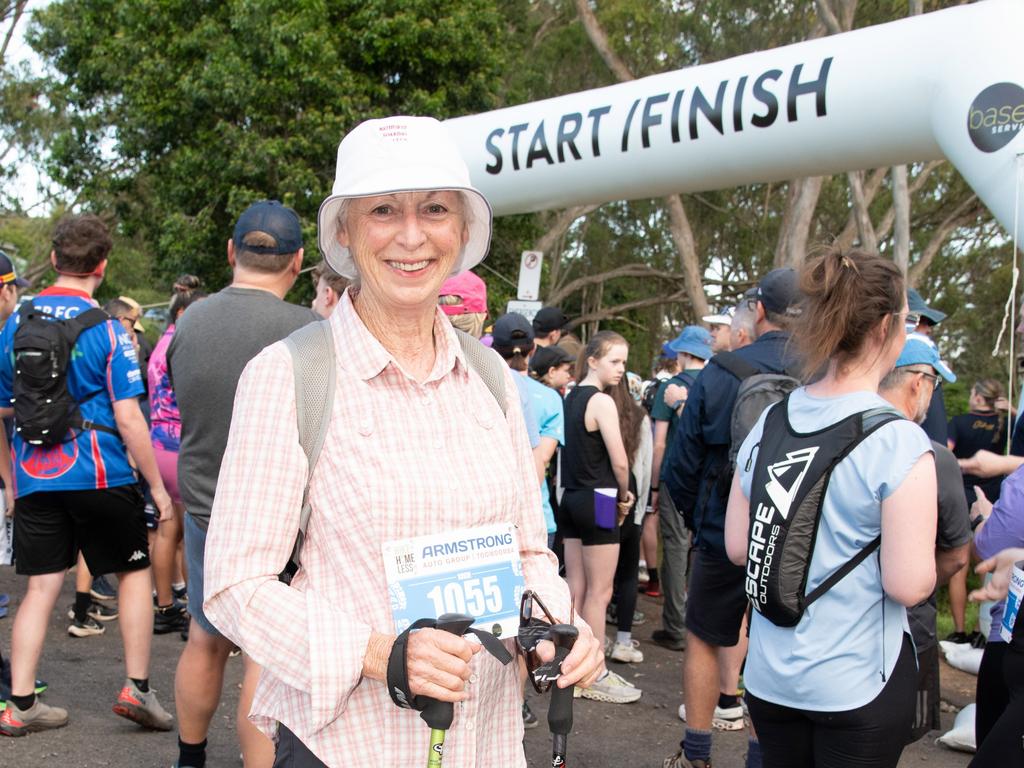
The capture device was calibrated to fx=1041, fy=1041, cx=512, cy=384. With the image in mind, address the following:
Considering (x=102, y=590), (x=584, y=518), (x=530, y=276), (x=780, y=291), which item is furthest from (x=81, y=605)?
(x=530, y=276)

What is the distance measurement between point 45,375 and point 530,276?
720 centimetres

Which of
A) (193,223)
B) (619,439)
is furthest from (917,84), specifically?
(193,223)

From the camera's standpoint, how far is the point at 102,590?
681 cm

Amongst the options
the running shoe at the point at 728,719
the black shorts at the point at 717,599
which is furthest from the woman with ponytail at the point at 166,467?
the running shoe at the point at 728,719

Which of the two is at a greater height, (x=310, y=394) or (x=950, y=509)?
(x=310, y=394)

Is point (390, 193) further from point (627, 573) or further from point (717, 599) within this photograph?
point (627, 573)

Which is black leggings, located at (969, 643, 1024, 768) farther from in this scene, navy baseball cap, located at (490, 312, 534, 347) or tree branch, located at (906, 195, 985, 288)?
tree branch, located at (906, 195, 985, 288)

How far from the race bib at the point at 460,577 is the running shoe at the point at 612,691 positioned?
12.7 ft

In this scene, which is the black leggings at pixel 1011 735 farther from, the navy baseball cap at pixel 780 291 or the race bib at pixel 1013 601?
the navy baseball cap at pixel 780 291

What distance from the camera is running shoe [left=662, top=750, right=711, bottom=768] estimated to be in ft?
13.8

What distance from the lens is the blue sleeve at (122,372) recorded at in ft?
14.1

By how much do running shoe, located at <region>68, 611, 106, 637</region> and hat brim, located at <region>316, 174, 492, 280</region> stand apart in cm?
483

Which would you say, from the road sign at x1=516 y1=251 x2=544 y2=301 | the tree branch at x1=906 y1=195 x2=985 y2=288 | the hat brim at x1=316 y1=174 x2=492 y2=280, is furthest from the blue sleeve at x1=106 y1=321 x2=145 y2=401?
the tree branch at x1=906 y1=195 x2=985 y2=288

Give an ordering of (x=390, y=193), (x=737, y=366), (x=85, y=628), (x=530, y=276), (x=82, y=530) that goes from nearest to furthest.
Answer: (x=390, y=193) < (x=737, y=366) < (x=82, y=530) < (x=85, y=628) < (x=530, y=276)
